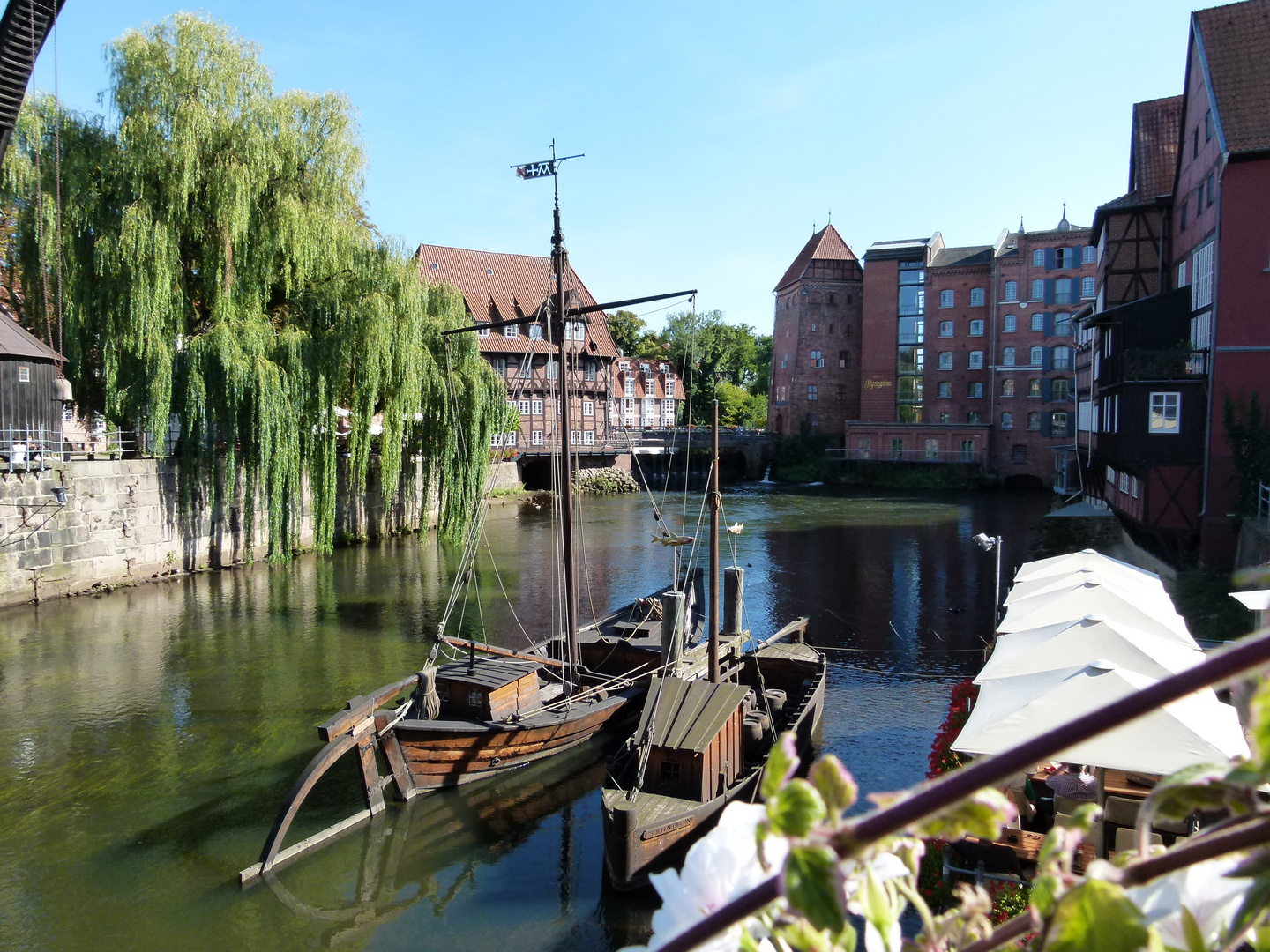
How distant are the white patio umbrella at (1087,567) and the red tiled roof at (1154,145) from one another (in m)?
18.5

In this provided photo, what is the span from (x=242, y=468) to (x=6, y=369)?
562cm

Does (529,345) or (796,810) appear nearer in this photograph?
(796,810)

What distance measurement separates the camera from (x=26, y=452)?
20.4 metres

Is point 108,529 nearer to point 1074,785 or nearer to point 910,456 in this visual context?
point 1074,785

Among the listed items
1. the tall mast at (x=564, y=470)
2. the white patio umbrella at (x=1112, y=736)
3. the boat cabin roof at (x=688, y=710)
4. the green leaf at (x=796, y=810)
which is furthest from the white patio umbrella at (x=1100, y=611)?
the green leaf at (x=796, y=810)

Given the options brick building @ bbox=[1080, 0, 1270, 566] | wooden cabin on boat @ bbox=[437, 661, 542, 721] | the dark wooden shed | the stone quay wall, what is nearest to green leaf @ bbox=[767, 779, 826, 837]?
wooden cabin on boat @ bbox=[437, 661, 542, 721]

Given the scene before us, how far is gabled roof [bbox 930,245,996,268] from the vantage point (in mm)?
55344

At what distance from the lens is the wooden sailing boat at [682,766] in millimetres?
9656

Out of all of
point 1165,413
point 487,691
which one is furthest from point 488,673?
point 1165,413

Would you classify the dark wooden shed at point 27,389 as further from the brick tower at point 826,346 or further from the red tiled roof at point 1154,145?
the brick tower at point 826,346

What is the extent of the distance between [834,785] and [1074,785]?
931 centimetres

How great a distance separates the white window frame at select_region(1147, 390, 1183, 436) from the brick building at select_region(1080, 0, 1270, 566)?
20 millimetres

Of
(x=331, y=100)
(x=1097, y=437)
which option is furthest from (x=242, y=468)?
(x=1097, y=437)

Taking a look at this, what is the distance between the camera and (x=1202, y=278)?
2086cm
